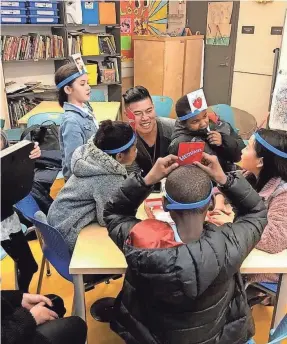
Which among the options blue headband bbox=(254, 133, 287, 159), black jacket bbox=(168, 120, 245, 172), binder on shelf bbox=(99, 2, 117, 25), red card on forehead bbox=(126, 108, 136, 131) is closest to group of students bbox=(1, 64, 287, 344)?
blue headband bbox=(254, 133, 287, 159)

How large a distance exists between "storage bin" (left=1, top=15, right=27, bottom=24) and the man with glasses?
2.35 m

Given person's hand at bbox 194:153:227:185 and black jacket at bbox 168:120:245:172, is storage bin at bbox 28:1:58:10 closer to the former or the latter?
black jacket at bbox 168:120:245:172

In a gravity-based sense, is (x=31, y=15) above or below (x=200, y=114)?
above

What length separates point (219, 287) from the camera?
113 centimetres

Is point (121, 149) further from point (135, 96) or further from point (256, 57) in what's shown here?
point (256, 57)

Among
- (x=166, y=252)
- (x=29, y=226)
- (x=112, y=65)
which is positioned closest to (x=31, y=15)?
(x=112, y=65)

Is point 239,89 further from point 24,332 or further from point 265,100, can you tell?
point 24,332

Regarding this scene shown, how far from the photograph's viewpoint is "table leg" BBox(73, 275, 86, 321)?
1.42 m

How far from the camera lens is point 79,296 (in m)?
1.46

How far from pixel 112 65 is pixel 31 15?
1.22 meters

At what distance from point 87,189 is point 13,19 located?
3.08 m

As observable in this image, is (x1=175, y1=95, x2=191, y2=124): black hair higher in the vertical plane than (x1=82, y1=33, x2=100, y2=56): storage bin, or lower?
lower

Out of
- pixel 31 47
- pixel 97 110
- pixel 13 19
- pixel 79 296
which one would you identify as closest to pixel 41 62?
pixel 31 47

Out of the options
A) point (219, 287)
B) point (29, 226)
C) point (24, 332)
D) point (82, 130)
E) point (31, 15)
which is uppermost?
point (31, 15)
